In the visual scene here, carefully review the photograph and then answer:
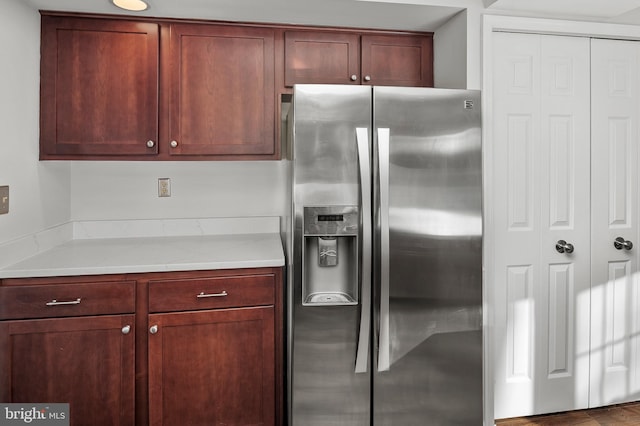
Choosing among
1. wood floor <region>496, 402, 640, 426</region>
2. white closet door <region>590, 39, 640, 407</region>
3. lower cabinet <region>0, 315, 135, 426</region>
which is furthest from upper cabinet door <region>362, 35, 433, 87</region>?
wood floor <region>496, 402, 640, 426</region>

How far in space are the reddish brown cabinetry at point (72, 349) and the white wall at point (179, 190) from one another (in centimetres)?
75

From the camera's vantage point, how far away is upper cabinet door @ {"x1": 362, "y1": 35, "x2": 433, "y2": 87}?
2.26m

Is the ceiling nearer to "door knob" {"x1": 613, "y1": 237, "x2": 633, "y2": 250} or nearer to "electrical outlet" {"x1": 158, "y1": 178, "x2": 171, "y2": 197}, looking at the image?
"electrical outlet" {"x1": 158, "y1": 178, "x2": 171, "y2": 197}

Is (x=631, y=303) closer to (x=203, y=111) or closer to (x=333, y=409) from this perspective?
(x=333, y=409)

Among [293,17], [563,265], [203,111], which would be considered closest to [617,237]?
[563,265]

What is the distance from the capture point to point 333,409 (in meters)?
1.77

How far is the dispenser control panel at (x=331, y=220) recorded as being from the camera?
67.1 inches

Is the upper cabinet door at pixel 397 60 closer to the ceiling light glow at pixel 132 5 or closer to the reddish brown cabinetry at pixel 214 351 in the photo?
the ceiling light glow at pixel 132 5

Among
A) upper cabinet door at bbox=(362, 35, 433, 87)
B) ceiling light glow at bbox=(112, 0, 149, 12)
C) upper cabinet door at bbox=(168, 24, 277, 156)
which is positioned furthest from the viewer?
upper cabinet door at bbox=(362, 35, 433, 87)

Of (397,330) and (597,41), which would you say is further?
(597,41)

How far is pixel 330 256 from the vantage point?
1.76 meters

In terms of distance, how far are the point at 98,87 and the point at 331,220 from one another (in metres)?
1.40

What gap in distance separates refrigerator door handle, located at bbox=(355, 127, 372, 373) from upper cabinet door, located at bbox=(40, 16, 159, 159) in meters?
1.12

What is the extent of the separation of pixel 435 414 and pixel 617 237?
4.71ft
